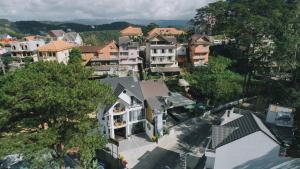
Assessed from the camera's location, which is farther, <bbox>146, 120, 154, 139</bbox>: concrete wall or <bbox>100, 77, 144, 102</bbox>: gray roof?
<bbox>100, 77, 144, 102</bbox>: gray roof

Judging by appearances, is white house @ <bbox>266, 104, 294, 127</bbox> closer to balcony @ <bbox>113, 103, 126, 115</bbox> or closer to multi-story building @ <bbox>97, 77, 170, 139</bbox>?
multi-story building @ <bbox>97, 77, 170, 139</bbox>

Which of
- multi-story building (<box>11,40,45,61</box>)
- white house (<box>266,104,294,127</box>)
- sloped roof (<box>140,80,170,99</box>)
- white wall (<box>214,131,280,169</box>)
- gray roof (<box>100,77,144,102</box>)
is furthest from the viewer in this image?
multi-story building (<box>11,40,45,61</box>)

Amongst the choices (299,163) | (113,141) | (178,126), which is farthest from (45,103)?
(178,126)

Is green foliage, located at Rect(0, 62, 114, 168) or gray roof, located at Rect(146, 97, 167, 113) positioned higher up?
green foliage, located at Rect(0, 62, 114, 168)

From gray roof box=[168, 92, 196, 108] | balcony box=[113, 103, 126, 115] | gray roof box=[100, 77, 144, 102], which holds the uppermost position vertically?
gray roof box=[100, 77, 144, 102]

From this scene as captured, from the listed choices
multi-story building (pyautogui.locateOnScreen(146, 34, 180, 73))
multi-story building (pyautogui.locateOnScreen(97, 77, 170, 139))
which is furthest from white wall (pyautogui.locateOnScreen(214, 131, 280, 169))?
multi-story building (pyautogui.locateOnScreen(146, 34, 180, 73))

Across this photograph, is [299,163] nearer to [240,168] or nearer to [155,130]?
[240,168]

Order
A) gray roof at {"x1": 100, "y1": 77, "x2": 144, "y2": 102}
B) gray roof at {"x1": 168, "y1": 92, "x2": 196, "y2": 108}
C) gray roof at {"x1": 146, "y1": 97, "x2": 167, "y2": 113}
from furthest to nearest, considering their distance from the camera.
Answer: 1. gray roof at {"x1": 168, "y1": 92, "x2": 196, "y2": 108}
2. gray roof at {"x1": 146, "y1": 97, "x2": 167, "y2": 113}
3. gray roof at {"x1": 100, "y1": 77, "x2": 144, "y2": 102}

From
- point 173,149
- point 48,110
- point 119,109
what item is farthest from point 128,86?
point 48,110
